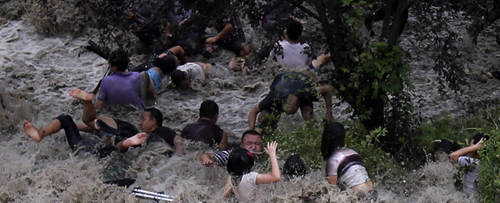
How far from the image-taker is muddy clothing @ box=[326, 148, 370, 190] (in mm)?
6105

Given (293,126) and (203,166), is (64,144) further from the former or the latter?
(293,126)

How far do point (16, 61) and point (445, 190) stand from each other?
7015 millimetres


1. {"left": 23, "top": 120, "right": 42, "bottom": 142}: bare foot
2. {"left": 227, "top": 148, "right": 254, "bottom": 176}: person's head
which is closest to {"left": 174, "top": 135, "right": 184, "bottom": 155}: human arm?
{"left": 23, "top": 120, "right": 42, "bottom": 142}: bare foot

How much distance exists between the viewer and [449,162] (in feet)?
23.7

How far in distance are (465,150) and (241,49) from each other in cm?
456

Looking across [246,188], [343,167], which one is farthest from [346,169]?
[246,188]

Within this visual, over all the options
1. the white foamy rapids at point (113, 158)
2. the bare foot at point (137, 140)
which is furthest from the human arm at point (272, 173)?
the bare foot at point (137, 140)

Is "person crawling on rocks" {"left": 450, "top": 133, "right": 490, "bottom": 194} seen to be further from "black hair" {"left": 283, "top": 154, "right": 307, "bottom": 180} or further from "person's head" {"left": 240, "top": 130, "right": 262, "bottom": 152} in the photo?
"person's head" {"left": 240, "top": 130, "right": 262, "bottom": 152}

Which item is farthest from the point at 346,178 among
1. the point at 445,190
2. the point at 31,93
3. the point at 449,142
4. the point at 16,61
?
the point at 16,61

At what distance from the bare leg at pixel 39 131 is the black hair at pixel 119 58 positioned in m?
1.17

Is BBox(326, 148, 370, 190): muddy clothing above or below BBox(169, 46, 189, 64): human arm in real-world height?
above

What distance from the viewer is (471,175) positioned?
6.66 m

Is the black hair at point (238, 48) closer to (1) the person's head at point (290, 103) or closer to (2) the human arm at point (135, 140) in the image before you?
(1) the person's head at point (290, 103)

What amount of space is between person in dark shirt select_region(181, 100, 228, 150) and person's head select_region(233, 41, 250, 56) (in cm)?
265
